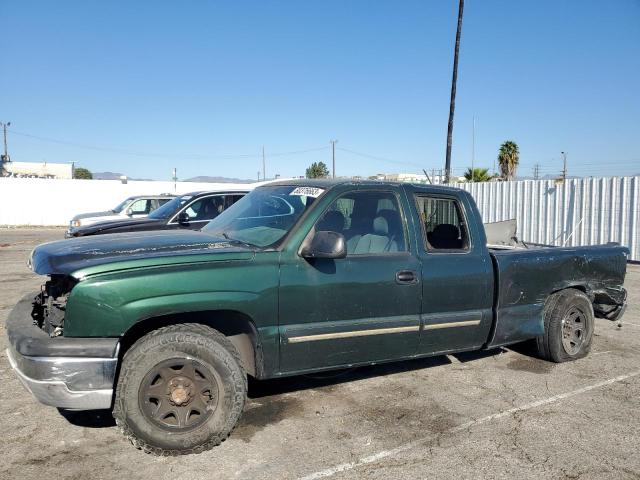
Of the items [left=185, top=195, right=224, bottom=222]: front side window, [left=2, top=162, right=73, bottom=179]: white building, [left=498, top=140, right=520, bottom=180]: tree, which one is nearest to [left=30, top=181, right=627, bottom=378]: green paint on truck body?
[left=185, top=195, right=224, bottom=222]: front side window

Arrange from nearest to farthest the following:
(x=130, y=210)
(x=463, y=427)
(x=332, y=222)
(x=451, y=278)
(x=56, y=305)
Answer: (x=56, y=305) < (x=463, y=427) < (x=332, y=222) < (x=451, y=278) < (x=130, y=210)

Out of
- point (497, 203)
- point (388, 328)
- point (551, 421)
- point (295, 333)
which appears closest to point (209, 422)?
point (295, 333)

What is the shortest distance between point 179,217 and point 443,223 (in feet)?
20.4

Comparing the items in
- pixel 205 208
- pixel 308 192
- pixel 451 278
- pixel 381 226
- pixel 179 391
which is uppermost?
pixel 308 192

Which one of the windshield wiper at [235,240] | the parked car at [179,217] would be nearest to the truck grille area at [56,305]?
the windshield wiper at [235,240]

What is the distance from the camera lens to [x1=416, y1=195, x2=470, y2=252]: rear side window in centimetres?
450

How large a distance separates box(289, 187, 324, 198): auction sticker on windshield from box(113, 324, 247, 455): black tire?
131 cm

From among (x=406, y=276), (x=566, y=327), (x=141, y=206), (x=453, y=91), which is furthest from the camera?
(x=453, y=91)

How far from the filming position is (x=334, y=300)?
3768 mm

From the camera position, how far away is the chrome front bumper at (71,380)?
301 centimetres

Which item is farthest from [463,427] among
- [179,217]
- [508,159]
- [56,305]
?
[508,159]

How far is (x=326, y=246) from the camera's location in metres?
3.55

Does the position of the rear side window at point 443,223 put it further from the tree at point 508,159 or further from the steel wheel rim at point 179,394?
the tree at point 508,159

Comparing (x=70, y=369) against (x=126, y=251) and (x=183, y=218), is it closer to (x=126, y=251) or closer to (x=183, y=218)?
(x=126, y=251)
